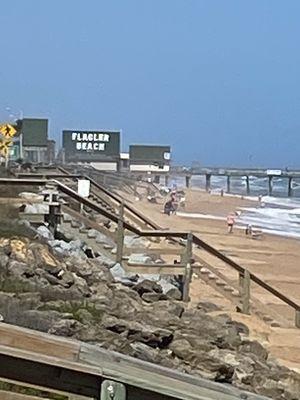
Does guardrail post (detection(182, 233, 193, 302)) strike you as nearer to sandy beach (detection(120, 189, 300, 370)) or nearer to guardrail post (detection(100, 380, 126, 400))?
sandy beach (detection(120, 189, 300, 370))

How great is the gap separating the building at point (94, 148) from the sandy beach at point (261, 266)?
25337 mm

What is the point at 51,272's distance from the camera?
10938mm

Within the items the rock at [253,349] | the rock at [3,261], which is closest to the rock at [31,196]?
the rock at [3,261]

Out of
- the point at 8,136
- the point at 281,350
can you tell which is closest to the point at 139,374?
the point at 281,350

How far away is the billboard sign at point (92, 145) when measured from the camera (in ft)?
307

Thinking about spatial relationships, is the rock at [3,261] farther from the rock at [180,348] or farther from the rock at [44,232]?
the rock at [44,232]

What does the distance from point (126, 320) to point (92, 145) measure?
8516cm

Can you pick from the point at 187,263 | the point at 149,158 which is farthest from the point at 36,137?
the point at 187,263

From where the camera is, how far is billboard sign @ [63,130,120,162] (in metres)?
93.5

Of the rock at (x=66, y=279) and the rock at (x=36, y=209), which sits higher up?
the rock at (x=36, y=209)

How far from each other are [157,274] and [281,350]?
2.68m

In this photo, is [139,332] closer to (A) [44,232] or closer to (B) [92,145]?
(A) [44,232]

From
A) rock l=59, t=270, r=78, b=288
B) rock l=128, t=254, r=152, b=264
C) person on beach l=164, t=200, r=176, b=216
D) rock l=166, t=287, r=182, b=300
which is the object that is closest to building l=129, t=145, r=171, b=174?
person on beach l=164, t=200, r=176, b=216

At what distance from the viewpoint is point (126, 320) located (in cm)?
904
